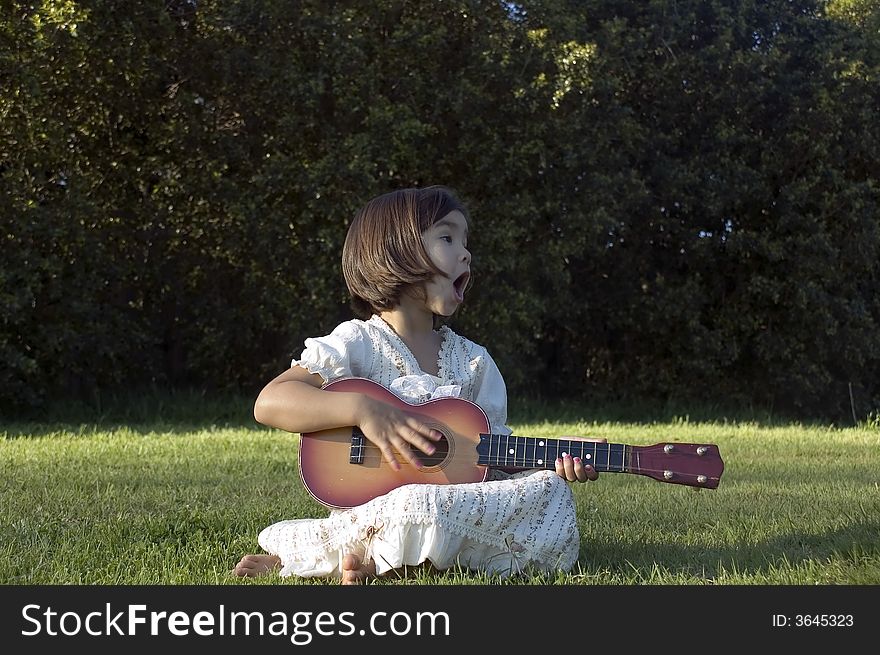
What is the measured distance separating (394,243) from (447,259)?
6.4 inches

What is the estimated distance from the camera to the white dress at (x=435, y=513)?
2.80 meters

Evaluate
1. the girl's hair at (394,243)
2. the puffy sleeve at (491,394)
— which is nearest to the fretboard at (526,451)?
the puffy sleeve at (491,394)

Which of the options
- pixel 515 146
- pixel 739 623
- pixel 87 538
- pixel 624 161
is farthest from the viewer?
pixel 624 161

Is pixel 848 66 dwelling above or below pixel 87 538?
above

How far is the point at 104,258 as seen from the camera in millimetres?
10188

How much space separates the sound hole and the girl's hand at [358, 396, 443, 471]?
0.05 m

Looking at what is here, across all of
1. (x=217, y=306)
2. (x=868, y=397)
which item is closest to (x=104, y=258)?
(x=217, y=306)

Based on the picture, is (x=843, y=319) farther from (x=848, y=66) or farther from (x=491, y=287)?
(x=491, y=287)

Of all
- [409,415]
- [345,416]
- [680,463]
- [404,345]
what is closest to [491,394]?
[404,345]

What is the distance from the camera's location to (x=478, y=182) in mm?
11188

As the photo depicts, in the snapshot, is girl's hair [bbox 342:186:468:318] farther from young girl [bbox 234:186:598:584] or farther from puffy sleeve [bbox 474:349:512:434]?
puffy sleeve [bbox 474:349:512:434]

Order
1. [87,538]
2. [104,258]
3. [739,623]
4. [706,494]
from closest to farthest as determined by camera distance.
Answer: [739,623] → [87,538] → [706,494] → [104,258]

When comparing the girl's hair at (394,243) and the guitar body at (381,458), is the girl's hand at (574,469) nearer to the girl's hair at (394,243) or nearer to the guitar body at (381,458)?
the guitar body at (381,458)

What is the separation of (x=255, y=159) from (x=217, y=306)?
1555mm
